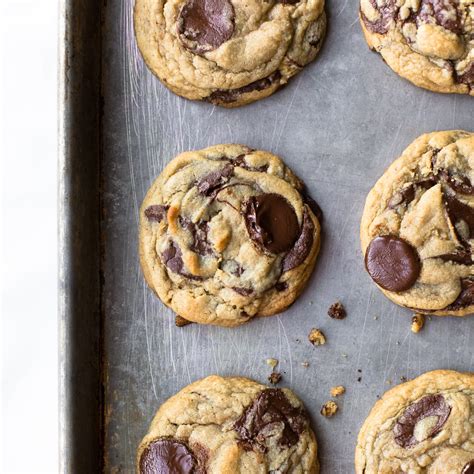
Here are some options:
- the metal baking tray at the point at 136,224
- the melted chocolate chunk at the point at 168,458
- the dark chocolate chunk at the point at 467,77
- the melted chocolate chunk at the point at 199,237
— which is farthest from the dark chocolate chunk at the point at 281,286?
the dark chocolate chunk at the point at 467,77

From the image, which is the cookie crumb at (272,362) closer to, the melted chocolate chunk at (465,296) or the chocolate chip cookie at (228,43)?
the melted chocolate chunk at (465,296)

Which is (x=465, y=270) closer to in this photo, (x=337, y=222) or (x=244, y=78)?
(x=337, y=222)

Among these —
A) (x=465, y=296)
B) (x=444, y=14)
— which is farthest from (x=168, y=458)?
(x=444, y=14)

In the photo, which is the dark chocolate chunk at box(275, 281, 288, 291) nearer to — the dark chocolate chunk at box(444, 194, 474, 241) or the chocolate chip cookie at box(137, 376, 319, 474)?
the chocolate chip cookie at box(137, 376, 319, 474)
